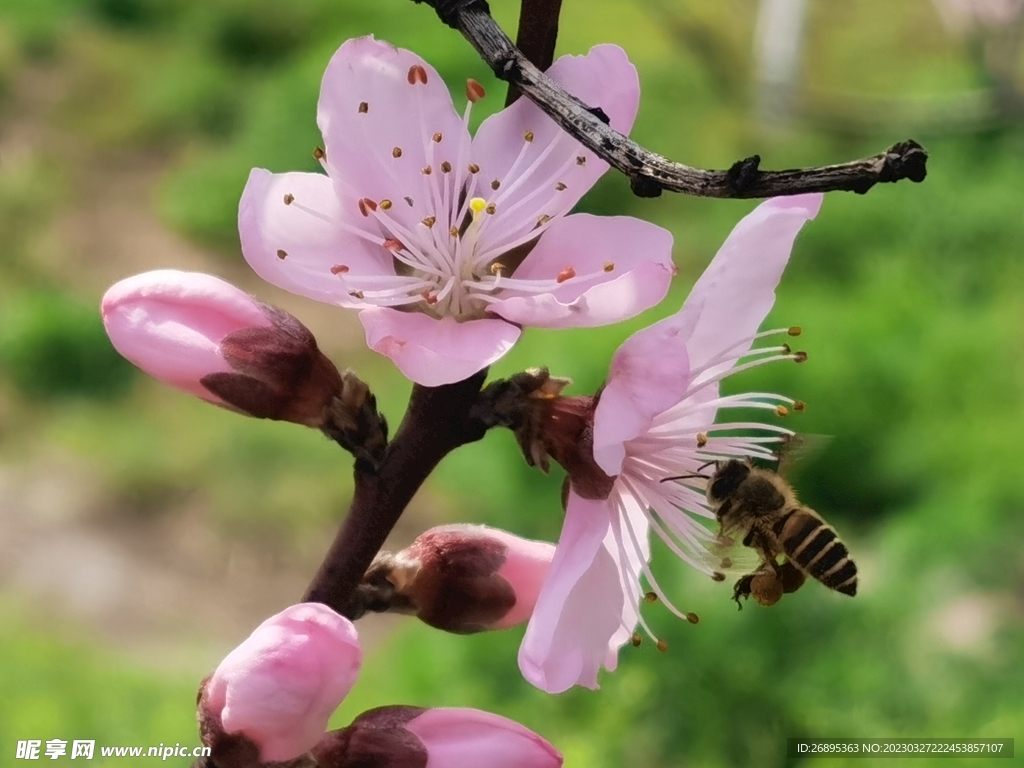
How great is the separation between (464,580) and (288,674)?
6.0 inches

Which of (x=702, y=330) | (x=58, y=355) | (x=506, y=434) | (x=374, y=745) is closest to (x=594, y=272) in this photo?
(x=702, y=330)

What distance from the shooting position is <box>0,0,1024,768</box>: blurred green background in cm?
195

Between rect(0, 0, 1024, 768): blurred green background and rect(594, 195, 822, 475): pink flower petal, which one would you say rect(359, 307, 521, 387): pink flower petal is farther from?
rect(0, 0, 1024, 768): blurred green background

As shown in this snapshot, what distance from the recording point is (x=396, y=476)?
0.60 meters

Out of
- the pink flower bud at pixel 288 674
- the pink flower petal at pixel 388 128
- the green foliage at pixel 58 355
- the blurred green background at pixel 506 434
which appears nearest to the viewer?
the pink flower bud at pixel 288 674

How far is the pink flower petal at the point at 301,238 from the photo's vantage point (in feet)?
1.96

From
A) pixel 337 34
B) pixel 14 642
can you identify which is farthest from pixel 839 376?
pixel 337 34

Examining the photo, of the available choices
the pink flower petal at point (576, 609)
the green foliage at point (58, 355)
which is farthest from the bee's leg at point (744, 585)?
the green foliage at point (58, 355)

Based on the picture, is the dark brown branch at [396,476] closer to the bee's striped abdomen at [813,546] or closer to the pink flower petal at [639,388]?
the pink flower petal at [639,388]

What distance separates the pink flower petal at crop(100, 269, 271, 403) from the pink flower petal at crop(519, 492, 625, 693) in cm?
20

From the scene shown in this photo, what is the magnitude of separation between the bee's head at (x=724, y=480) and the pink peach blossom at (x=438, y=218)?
167 mm

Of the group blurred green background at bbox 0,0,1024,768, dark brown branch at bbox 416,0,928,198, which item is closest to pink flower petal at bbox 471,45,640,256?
dark brown branch at bbox 416,0,928,198

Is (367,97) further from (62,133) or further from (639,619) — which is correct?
(62,133)

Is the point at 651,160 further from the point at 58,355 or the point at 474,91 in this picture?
the point at 58,355
